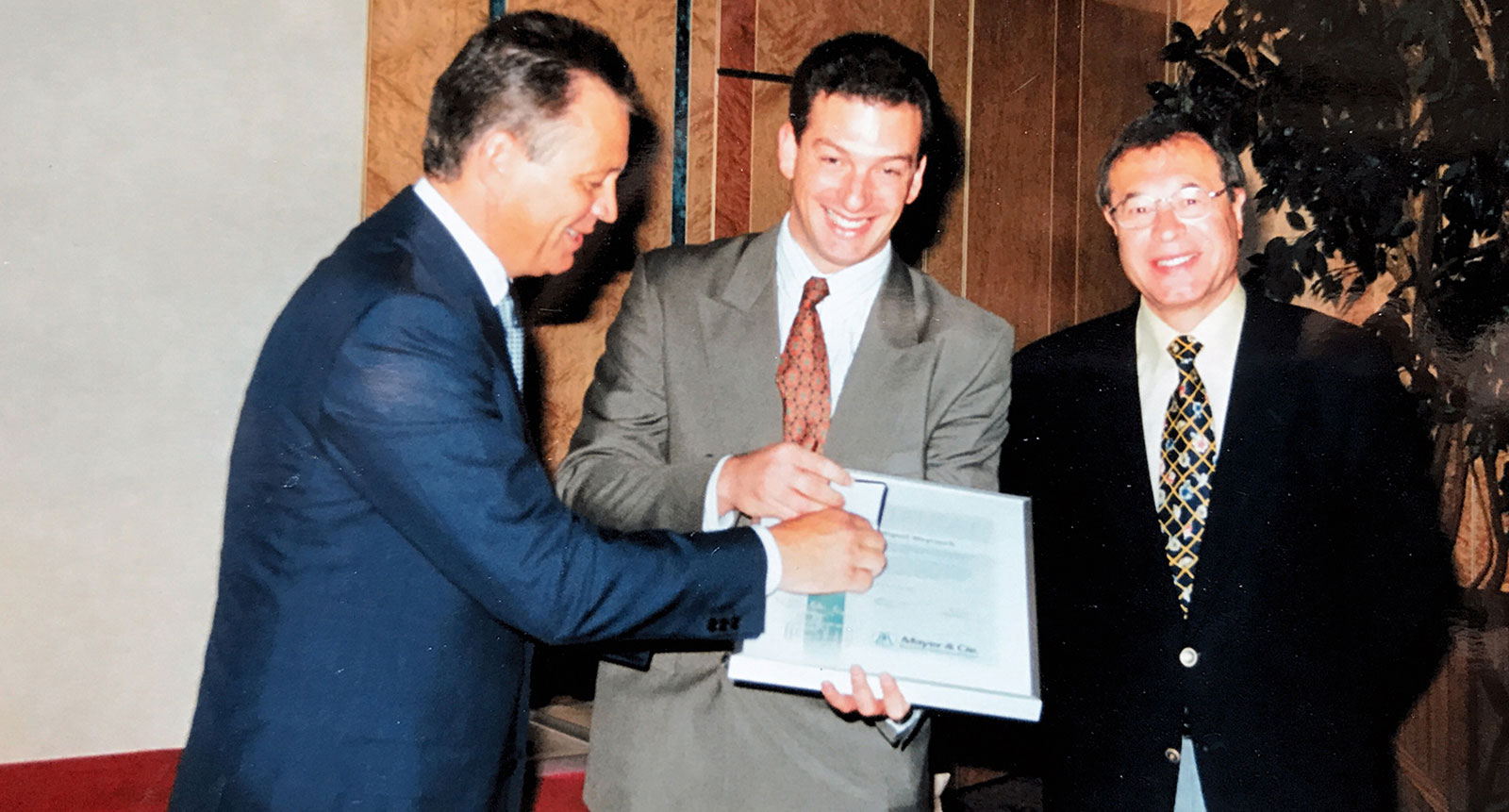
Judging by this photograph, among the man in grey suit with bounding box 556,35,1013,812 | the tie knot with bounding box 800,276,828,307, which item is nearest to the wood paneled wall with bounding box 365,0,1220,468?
the man in grey suit with bounding box 556,35,1013,812

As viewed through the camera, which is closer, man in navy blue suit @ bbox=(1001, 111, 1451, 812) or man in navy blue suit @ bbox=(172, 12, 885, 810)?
man in navy blue suit @ bbox=(172, 12, 885, 810)

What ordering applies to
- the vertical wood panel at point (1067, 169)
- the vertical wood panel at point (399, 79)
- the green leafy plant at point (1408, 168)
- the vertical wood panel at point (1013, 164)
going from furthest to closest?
the vertical wood panel at point (1067, 169)
the vertical wood panel at point (1013, 164)
the vertical wood panel at point (399, 79)
the green leafy plant at point (1408, 168)

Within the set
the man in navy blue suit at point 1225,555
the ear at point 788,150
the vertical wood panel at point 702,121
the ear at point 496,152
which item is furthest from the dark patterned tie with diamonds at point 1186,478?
the vertical wood panel at point 702,121

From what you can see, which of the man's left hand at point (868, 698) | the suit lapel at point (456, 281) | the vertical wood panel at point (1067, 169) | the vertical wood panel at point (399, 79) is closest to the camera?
the suit lapel at point (456, 281)

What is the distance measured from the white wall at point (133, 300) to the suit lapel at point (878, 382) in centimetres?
185

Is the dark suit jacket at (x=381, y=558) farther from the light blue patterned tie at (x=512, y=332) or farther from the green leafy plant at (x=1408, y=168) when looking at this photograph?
the green leafy plant at (x=1408, y=168)

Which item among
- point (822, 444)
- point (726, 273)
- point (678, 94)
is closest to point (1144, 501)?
point (822, 444)

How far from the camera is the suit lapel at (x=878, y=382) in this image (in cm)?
173

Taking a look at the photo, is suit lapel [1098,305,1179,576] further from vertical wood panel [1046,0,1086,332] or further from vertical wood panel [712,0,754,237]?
vertical wood panel [1046,0,1086,332]

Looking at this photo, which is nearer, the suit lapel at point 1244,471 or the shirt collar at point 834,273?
the suit lapel at point 1244,471

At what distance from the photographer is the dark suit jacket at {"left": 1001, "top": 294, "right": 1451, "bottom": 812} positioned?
1.63 m

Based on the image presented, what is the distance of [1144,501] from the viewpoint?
172 cm

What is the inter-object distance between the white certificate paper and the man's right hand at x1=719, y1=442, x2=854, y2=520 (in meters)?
0.04

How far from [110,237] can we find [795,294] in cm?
190
